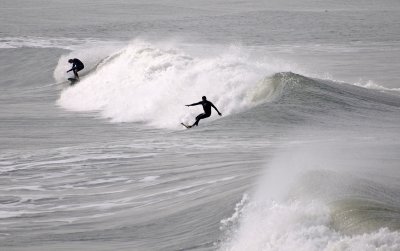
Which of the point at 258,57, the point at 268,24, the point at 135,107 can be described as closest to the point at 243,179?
the point at 135,107

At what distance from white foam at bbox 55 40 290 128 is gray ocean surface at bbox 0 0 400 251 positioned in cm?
8

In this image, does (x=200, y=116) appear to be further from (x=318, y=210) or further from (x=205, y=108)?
(x=318, y=210)

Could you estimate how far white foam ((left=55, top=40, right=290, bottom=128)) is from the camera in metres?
23.5

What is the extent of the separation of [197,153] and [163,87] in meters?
11.3

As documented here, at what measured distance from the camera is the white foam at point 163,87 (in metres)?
23.5

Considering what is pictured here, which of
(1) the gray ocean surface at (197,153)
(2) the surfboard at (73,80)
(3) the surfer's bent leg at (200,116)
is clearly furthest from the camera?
(2) the surfboard at (73,80)

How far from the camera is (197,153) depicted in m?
15.3

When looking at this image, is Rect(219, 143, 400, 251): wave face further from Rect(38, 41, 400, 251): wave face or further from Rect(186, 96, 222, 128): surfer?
Answer: Rect(186, 96, 222, 128): surfer

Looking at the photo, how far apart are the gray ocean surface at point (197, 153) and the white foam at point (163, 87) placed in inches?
3.0

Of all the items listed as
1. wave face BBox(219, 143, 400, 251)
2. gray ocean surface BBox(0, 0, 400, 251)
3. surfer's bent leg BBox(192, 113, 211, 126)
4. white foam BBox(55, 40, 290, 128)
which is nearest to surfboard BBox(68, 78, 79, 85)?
gray ocean surface BBox(0, 0, 400, 251)

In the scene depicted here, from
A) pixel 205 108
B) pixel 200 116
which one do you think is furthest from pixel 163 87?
pixel 200 116

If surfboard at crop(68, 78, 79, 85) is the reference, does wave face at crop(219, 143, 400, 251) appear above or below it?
below

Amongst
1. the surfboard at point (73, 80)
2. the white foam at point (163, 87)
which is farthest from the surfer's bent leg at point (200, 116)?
the surfboard at point (73, 80)

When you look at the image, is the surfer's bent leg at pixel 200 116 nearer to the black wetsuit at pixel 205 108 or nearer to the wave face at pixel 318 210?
the black wetsuit at pixel 205 108
